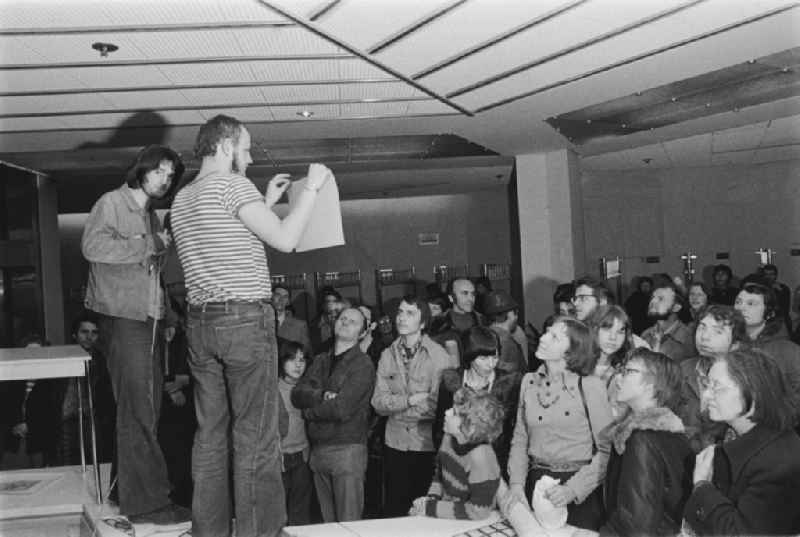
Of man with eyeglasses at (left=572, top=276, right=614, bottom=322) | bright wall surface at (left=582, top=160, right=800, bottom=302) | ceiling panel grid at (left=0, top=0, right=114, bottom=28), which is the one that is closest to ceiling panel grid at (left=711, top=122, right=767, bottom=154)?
bright wall surface at (left=582, top=160, right=800, bottom=302)

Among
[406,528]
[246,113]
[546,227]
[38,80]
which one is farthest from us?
[546,227]

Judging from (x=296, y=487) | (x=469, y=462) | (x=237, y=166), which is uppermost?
(x=237, y=166)

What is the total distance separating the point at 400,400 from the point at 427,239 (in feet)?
28.3

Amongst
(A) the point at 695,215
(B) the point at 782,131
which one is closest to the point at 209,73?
(B) the point at 782,131

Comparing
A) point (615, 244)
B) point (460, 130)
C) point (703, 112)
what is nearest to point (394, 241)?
point (615, 244)

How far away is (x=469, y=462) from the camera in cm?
320

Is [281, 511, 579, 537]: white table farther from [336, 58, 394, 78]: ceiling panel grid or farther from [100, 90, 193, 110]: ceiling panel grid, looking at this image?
[100, 90, 193, 110]: ceiling panel grid

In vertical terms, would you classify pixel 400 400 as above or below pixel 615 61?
below

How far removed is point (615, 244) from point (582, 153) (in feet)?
9.90

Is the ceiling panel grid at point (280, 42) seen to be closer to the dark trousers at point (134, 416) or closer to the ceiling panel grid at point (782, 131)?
the dark trousers at point (134, 416)

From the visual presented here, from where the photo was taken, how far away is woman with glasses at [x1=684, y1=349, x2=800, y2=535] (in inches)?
86.8

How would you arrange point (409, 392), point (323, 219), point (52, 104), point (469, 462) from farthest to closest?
point (52, 104), point (409, 392), point (469, 462), point (323, 219)

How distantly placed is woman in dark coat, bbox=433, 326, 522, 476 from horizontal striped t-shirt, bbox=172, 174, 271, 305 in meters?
1.65

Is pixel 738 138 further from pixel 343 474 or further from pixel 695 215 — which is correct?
pixel 343 474
